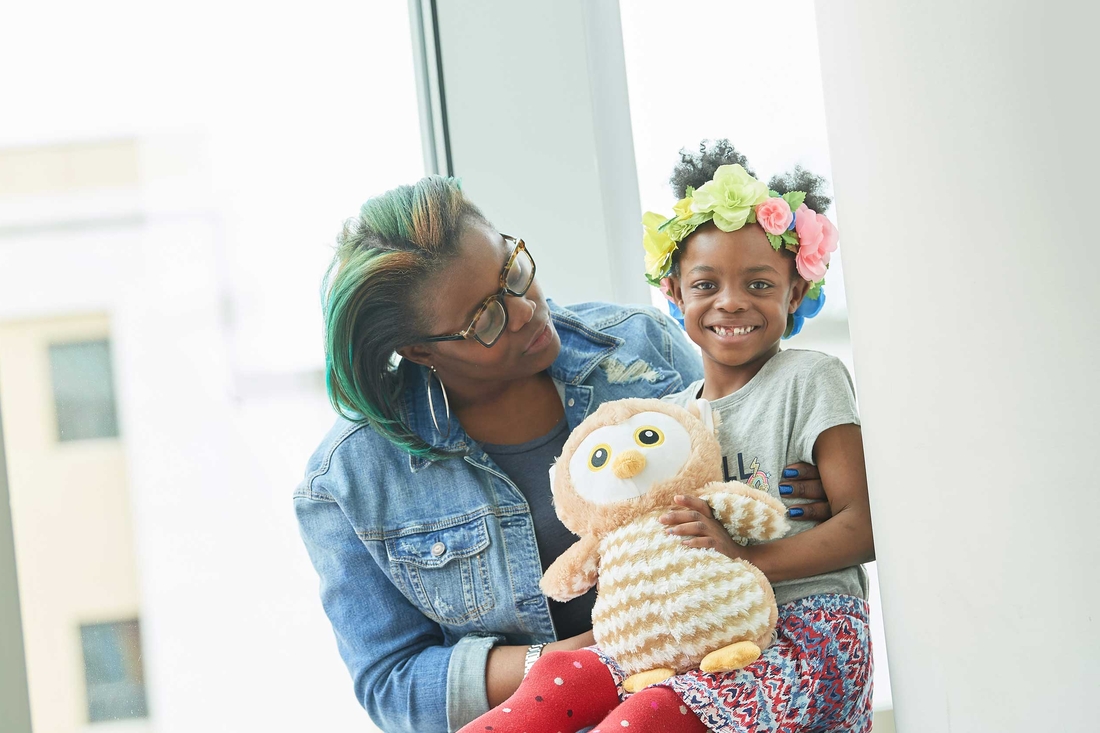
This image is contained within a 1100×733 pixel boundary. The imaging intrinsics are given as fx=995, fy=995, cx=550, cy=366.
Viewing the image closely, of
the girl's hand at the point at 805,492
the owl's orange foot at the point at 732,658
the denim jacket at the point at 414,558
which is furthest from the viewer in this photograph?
the denim jacket at the point at 414,558

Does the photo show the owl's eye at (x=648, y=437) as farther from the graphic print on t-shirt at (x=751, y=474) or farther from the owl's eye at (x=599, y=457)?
the graphic print on t-shirt at (x=751, y=474)

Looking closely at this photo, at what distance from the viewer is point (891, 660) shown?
3.01ft

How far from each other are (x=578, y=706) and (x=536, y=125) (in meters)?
1.35

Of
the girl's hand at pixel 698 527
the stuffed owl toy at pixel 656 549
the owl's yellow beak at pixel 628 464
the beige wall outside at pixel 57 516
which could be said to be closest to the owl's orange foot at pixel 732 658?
the stuffed owl toy at pixel 656 549

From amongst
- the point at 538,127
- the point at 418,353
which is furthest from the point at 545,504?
the point at 538,127

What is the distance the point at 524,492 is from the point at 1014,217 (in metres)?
1.06

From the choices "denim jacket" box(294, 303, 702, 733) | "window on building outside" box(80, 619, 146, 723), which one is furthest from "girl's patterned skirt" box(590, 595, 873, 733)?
"window on building outside" box(80, 619, 146, 723)

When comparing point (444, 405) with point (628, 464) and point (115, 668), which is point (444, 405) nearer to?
point (628, 464)

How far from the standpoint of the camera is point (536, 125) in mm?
2182

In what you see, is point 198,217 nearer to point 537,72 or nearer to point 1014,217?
point 537,72

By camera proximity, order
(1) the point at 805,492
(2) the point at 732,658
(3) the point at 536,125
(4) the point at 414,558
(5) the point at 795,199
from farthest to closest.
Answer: (3) the point at 536,125 → (4) the point at 414,558 → (5) the point at 795,199 → (1) the point at 805,492 → (2) the point at 732,658

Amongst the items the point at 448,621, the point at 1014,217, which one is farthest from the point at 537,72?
the point at 1014,217

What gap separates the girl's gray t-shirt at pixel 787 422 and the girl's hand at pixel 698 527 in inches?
5.3

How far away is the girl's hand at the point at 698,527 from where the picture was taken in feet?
3.86
